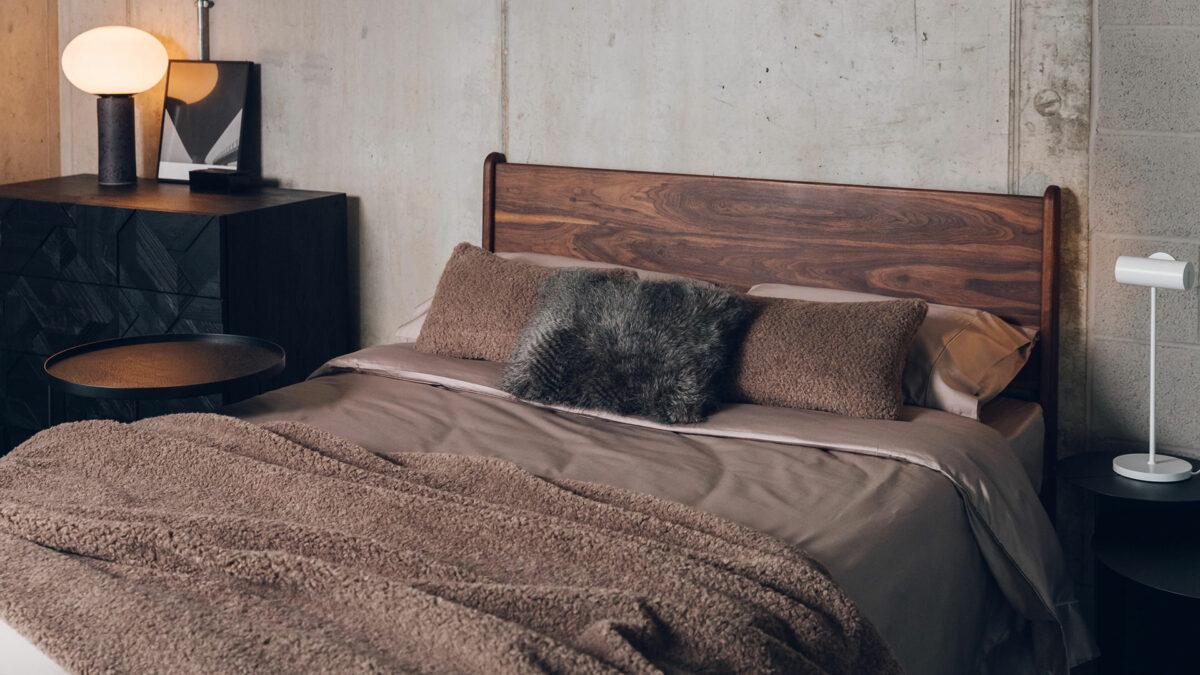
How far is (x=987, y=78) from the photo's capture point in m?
2.76

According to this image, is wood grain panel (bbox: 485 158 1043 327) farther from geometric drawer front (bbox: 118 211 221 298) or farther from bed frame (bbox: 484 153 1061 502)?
geometric drawer front (bbox: 118 211 221 298)

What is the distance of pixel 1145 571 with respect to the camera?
2279 mm

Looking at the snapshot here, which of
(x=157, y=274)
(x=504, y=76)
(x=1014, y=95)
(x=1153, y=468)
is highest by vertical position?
(x=504, y=76)

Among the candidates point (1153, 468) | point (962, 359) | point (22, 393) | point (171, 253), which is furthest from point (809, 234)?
point (22, 393)

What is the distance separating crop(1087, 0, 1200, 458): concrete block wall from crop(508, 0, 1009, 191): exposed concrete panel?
24cm

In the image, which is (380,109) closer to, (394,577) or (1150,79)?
(1150,79)

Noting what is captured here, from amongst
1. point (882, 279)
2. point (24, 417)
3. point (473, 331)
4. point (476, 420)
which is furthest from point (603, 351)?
point (24, 417)

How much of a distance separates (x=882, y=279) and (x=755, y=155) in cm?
49

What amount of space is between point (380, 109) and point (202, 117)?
652mm

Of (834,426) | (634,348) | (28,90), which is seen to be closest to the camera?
(834,426)

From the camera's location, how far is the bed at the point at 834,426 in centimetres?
197

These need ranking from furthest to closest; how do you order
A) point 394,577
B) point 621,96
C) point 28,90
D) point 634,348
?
1. point 28,90
2. point 621,96
3. point 634,348
4. point 394,577

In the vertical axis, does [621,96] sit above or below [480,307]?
above

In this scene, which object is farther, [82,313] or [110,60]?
[110,60]
